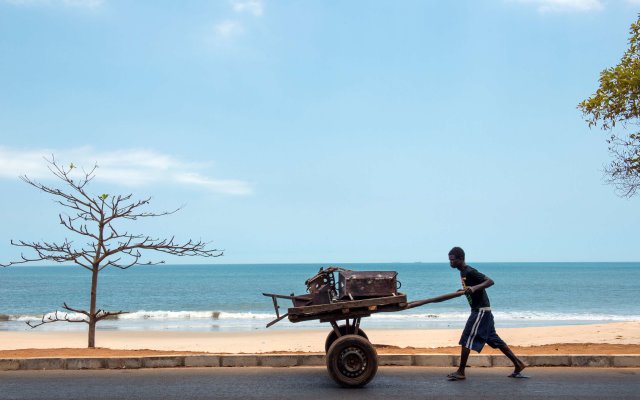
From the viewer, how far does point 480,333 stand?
881cm

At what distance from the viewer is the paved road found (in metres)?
7.94

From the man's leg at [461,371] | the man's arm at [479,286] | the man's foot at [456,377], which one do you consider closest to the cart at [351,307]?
the man's arm at [479,286]

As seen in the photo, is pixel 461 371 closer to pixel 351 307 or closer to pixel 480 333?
pixel 480 333

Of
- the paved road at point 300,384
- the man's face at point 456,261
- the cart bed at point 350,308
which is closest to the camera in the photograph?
the paved road at point 300,384

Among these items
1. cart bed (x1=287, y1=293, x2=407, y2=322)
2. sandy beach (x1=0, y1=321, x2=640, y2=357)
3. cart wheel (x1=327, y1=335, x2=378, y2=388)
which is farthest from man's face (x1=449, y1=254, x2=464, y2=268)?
sandy beach (x1=0, y1=321, x2=640, y2=357)

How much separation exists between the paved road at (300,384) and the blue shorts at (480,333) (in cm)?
48

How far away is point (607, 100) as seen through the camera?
13.0 metres

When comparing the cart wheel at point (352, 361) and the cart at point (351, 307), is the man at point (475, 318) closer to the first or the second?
the cart at point (351, 307)

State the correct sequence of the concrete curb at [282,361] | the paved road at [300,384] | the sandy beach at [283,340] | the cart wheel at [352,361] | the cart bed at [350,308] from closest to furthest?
the paved road at [300,384] < the cart wheel at [352,361] < the cart bed at [350,308] < the concrete curb at [282,361] < the sandy beach at [283,340]

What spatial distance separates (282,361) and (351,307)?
7.14ft

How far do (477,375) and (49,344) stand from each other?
16.7 metres

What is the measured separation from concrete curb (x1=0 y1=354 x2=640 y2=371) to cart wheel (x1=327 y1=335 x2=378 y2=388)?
1.85m

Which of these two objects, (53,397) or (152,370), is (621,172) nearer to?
(152,370)

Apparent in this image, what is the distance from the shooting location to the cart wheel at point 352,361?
8406 millimetres
